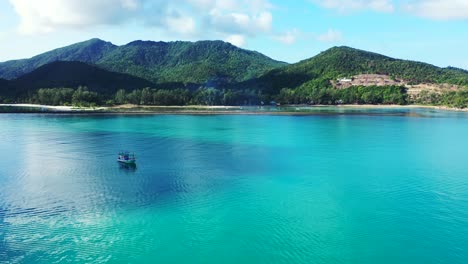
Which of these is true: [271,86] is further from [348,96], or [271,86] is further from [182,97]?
[182,97]

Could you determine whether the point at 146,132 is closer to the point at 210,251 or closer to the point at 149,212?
the point at 149,212

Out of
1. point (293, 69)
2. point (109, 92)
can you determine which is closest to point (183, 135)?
point (109, 92)

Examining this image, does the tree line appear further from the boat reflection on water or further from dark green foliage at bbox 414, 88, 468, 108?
the boat reflection on water

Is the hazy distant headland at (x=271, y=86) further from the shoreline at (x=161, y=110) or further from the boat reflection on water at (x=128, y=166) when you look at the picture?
the boat reflection on water at (x=128, y=166)

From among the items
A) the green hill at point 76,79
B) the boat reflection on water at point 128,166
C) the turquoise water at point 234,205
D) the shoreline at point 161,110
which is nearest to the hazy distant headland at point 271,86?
the green hill at point 76,79

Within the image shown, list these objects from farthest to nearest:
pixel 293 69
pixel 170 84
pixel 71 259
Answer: pixel 293 69 < pixel 170 84 < pixel 71 259

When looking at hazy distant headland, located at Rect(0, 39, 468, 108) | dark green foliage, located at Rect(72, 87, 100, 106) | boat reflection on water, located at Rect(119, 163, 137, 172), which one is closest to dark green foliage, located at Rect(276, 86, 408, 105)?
hazy distant headland, located at Rect(0, 39, 468, 108)

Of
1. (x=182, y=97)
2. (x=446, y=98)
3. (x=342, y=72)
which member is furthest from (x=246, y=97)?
(x=446, y=98)
